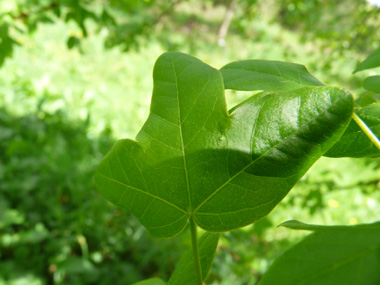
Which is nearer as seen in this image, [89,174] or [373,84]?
[373,84]

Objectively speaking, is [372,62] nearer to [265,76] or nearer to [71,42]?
[265,76]

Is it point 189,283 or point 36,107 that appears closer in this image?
point 189,283

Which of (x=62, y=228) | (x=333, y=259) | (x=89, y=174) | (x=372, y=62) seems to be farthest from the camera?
(x=89, y=174)

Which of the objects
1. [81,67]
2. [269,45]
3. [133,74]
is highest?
[269,45]

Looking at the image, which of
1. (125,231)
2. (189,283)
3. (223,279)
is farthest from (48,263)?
(189,283)

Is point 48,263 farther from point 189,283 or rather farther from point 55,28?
point 55,28

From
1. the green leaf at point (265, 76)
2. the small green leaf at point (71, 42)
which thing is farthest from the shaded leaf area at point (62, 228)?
the green leaf at point (265, 76)

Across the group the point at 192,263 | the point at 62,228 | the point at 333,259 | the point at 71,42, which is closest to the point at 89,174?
the point at 62,228
